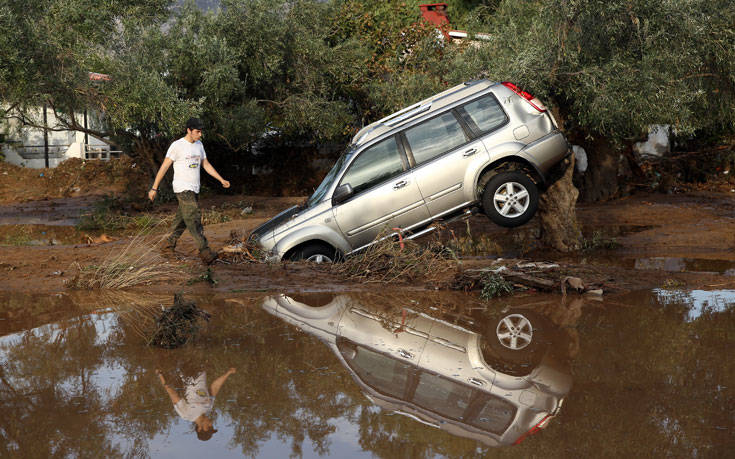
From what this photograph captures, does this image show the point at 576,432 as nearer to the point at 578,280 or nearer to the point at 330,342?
the point at 330,342

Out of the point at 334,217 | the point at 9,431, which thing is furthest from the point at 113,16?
the point at 9,431

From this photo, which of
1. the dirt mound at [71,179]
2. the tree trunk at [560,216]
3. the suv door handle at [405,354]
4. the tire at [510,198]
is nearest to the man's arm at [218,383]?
the suv door handle at [405,354]

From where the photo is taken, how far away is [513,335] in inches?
274

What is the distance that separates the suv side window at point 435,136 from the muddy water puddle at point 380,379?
247 centimetres

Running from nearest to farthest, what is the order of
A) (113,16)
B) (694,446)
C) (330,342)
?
(694,446) < (330,342) < (113,16)

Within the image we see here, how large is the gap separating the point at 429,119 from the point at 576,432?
20.0ft

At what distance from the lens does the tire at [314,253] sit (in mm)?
10109

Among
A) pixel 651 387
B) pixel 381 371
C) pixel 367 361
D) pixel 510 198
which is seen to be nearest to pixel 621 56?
pixel 510 198

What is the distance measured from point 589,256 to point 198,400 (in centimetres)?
769

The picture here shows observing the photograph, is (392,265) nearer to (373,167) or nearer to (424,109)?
(373,167)

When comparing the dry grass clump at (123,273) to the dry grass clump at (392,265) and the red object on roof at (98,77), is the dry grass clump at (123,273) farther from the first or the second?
the red object on roof at (98,77)

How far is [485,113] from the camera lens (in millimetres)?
10172

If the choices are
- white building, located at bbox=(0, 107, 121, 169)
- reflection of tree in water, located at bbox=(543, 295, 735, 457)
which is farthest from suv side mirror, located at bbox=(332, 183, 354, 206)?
white building, located at bbox=(0, 107, 121, 169)

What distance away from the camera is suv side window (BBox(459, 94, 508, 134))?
1013 centimetres
